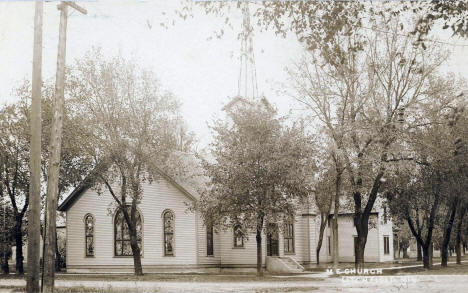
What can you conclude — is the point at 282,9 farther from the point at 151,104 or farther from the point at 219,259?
the point at 219,259

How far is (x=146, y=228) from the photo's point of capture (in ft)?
109

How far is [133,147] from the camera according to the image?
28.8m

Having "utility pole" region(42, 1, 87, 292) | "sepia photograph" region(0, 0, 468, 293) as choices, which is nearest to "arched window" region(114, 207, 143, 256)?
"sepia photograph" region(0, 0, 468, 293)

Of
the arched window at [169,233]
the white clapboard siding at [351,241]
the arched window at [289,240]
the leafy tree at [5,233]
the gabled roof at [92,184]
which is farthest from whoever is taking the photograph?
the white clapboard siding at [351,241]

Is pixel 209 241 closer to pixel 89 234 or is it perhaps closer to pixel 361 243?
pixel 89 234

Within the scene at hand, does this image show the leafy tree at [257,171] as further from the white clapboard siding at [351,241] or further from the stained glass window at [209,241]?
the white clapboard siding at [351,241]

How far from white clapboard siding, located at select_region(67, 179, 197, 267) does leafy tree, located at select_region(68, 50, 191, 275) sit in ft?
9.60

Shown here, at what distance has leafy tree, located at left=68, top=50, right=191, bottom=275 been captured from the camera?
2875 cm

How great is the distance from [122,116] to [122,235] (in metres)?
8.56

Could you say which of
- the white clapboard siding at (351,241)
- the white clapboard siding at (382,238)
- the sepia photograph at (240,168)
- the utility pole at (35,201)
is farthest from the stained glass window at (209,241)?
the utility pole at (35,201)

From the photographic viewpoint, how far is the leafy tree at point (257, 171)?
26.1 meters

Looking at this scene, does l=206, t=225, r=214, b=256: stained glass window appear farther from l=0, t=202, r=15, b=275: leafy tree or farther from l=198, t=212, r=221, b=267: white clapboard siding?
l=0, t=202, r=15, b=275: leafy tree

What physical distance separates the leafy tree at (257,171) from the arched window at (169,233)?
5799 millimetres

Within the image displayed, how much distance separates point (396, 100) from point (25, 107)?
20.6 metres
